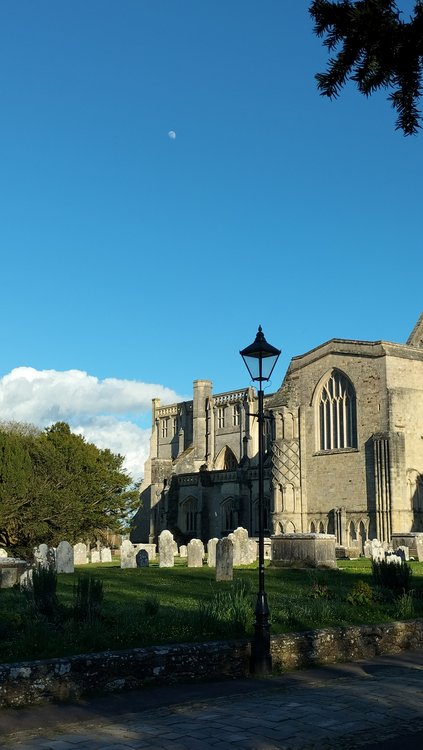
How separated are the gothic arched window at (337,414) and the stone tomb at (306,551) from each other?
19.3m

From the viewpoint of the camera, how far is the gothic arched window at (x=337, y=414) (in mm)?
43094

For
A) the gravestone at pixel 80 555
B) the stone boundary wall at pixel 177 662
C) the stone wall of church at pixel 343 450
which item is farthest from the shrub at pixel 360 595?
the stone wall of church at pixel 343 450

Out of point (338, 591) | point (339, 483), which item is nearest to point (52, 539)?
point (339, 483)

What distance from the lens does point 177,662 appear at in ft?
31.7

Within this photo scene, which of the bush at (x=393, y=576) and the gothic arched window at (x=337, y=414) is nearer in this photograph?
the bush at (x=393, y=576)

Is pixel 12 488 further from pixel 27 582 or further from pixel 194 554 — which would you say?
pixel 27 582

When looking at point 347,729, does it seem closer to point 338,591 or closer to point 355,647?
point 355,647

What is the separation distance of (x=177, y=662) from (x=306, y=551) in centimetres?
1410

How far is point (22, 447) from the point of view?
147 feet

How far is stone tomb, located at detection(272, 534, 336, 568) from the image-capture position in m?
23.0

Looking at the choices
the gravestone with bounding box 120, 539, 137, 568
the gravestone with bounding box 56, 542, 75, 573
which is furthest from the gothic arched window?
the gravestone with bounding box 56, 542, 75, 573

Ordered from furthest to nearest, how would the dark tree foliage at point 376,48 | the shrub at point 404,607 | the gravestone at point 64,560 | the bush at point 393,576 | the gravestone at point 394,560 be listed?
the gravestone at point 64,560 < the gravestone at point 394,560 < the bush at point 393,576 < the shrub at point 404,607 < the dark tree foliage at point 376,48

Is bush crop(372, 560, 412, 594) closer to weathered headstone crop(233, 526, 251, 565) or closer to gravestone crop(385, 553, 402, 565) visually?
gravestone crop(385, 553, 402, 565)

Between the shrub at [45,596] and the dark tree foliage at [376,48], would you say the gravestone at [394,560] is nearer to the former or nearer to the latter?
the shrub at [45,596]
